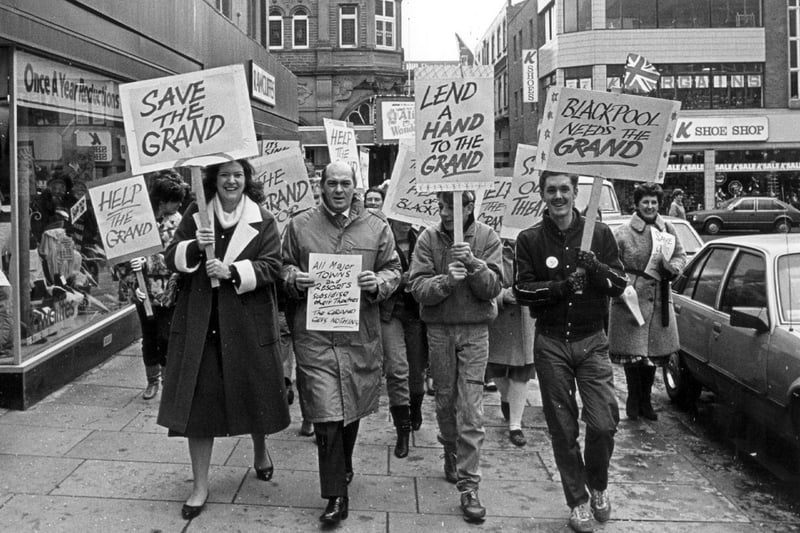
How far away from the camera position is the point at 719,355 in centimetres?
670

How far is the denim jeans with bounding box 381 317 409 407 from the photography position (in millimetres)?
6070

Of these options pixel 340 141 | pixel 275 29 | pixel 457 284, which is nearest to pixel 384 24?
pixel 275 29

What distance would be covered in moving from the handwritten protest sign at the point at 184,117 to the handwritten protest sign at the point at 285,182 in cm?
283

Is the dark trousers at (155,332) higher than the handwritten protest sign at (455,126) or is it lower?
lower

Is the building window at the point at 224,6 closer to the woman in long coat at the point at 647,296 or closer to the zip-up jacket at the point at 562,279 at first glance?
the woman in long coat at the point at 647,296

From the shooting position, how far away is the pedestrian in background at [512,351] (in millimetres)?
6488

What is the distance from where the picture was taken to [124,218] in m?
6.87

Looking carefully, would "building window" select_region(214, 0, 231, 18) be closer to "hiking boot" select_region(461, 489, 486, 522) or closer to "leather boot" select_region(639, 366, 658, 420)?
"leather boot" select_region(639, 366, 658, 420)

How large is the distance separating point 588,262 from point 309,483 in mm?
2265

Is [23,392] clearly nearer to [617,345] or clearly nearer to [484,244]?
[484,244]

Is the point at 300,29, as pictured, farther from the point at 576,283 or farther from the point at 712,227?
the point at 576,283

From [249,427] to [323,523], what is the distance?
0.68 meters

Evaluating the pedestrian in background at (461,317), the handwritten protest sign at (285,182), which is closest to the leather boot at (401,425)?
the pedestrian in background at (461,317)

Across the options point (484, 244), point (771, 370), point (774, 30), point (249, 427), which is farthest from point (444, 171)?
point (774, 30)
